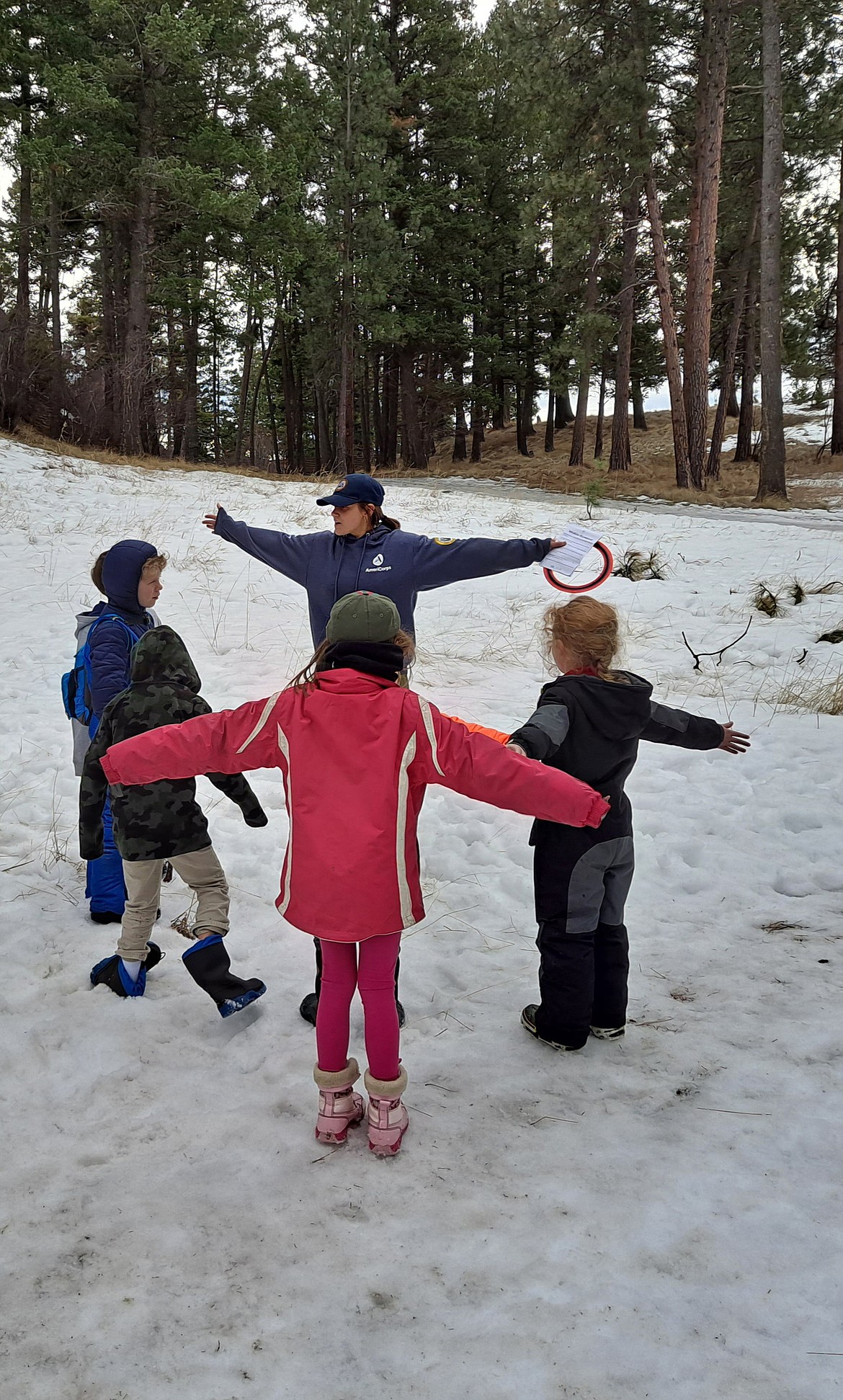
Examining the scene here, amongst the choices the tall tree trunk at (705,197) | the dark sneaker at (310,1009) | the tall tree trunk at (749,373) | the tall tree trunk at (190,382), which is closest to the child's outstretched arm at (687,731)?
the dark sneaker at (310,1009)

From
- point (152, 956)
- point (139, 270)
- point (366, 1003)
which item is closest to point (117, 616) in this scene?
point (152, 956)

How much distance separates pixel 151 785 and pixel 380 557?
1.41m

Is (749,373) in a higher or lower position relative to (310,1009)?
higher

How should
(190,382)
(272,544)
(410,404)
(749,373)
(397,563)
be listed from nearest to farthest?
(397,563), (272,544), (749,373), (190,382), (410,404)

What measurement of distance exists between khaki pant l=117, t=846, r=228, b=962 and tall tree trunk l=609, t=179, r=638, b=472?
2023 cm

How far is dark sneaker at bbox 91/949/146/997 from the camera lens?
122 inches

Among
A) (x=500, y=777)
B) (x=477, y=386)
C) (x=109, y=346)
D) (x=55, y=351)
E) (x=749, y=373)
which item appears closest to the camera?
(x=500, y=777)

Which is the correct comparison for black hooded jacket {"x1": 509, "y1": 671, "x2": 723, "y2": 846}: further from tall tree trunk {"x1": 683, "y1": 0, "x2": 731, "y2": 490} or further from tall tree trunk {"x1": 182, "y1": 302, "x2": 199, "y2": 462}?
tall tree trunk {"x1": 182, "y1": 302, "x2": 199, "y2": 462}

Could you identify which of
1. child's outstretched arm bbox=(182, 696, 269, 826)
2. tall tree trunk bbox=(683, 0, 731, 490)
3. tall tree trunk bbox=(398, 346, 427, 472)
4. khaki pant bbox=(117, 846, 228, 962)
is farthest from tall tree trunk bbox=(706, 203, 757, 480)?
khaki pant bbox=(117, 846, 228, 962)

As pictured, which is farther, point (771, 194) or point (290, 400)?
Answer: point (290, 400)

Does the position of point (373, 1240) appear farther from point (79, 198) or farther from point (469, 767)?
point (79, 198)

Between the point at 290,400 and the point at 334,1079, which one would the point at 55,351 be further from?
the point at 334,1079

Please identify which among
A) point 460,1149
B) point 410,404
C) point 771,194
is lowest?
point 460,1149

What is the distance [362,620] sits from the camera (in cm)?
233
